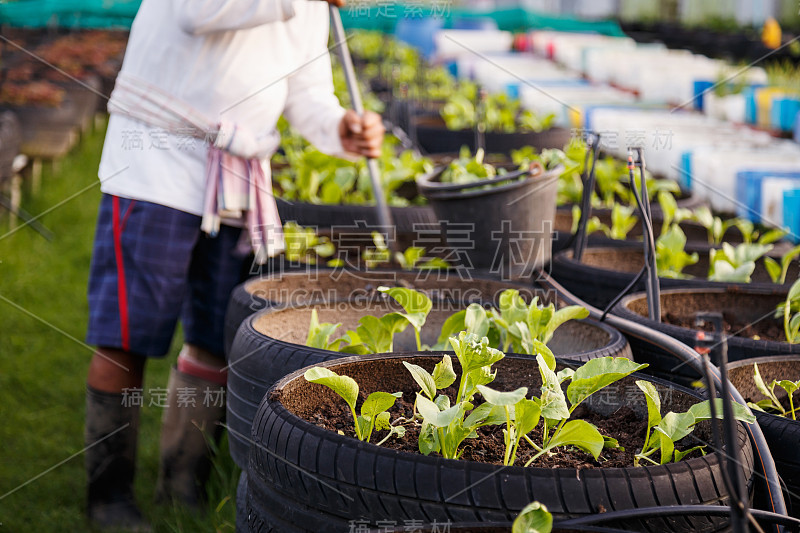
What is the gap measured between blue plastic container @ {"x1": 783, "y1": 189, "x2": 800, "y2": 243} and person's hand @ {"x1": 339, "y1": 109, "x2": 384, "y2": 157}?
1.30 metres

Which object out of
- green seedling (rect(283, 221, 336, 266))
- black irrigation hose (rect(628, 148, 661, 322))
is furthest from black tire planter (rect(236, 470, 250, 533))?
green seedling (rect(283, 221, 336, 266))

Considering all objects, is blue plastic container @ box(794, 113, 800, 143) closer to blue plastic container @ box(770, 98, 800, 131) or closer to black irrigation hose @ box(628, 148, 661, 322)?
blue plastic container @ box(770, 98, 800, 131)

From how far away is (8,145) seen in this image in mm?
5062

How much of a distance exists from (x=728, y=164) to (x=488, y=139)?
108 centimetres

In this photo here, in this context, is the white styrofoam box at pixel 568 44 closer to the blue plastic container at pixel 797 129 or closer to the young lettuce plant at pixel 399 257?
the blue plastic container at pixel 797 129

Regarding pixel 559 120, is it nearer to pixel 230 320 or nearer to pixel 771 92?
pixel 771 92

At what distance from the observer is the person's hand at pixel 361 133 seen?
2.42 m

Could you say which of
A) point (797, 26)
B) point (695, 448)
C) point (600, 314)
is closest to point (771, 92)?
point (600, 314)

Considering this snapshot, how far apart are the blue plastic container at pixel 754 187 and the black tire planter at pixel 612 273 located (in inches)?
25.6

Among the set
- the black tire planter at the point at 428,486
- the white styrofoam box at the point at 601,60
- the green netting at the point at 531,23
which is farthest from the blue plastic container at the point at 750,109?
the green netting at the point at 531,23

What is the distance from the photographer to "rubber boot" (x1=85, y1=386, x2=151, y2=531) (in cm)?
225

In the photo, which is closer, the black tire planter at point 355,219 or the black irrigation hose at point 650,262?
the black irrigation hose at point 650,262

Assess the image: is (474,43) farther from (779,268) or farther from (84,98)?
(779,268)

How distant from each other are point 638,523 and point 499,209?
1156 mm
